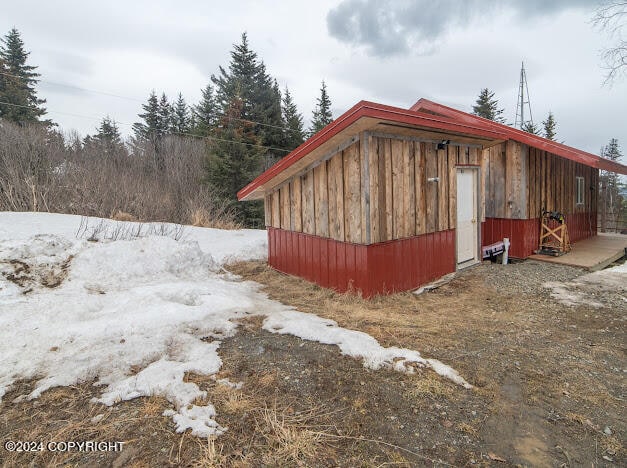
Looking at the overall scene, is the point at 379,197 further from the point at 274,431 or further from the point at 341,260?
the point at 274,431

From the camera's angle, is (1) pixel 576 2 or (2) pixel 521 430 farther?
(1) pixel 576 2

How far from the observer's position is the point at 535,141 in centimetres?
705

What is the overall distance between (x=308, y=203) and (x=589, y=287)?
5072 mm

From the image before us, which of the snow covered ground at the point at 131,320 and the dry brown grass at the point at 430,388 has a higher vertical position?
the snow covered ground at the point at 131,320

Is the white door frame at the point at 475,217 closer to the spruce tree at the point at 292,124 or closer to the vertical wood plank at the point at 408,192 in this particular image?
the vertical wood plank at the point at 408,192

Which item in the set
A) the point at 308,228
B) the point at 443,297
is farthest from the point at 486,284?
the point at 308,228

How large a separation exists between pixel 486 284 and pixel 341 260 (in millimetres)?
2743

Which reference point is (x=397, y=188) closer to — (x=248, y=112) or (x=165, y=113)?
(x=248, y=112)

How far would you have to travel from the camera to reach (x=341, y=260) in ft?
18.1

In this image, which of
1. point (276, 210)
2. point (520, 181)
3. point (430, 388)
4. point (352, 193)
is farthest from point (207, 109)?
point (430, 388)

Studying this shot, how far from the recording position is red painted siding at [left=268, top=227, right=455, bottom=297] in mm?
5152

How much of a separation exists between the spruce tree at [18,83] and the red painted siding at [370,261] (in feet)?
79.3

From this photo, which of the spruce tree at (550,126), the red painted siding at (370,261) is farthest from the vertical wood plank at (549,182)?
the spruce tree at (550,126)

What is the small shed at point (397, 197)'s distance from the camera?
498cm
